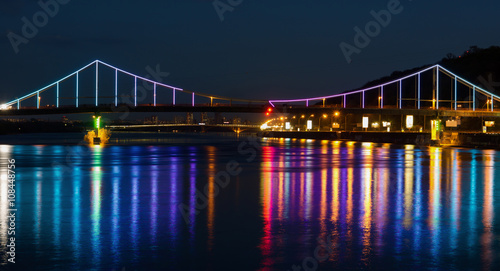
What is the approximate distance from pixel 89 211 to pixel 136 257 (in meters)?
5.10

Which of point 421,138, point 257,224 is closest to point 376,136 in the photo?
point 421,138

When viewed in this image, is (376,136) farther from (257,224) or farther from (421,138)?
(257,224)

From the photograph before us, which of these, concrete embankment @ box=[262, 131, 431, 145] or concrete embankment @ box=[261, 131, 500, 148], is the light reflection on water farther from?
concrete embankment @ box=[262, 131, 431, 145]

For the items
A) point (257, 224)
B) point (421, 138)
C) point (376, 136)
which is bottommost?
point (257, 224)

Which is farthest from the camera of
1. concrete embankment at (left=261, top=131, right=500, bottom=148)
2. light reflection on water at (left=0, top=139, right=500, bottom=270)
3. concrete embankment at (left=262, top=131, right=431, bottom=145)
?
concrete embankment at (left=262, top=131, right=431, bottom=145)

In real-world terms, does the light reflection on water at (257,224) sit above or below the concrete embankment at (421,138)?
below

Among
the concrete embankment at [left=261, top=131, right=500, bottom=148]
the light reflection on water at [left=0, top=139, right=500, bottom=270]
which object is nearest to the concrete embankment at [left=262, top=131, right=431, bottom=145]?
the concrete embankment at [left=261, top=131, right=500, bottom=148]

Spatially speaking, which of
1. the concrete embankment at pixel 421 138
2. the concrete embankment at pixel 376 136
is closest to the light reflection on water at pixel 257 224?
the concrete embankment at pixel 421 138

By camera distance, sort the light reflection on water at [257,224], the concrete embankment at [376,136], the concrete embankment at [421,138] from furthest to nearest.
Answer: the concrete embankment at [376,136] → the concrete embankment at [421,138] → the light reflection on water at [257,224]

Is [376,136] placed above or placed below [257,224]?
above

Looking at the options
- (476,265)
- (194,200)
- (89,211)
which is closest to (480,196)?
(194,200)

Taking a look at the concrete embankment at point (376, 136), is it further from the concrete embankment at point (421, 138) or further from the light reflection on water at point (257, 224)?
the light reflection on water at point (257, 224)

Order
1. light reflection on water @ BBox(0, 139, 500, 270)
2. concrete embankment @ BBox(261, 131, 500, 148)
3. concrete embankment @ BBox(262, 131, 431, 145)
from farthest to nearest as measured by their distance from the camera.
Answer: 1. concrete embankment @ BBox(262, 131, 431, 145)
2. concrete embankment @ BBox(261, 131, 500, 148)
3. light reflection on water @ BBox(0, 139, 500, 270)

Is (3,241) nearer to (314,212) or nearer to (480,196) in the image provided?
(314,212)
